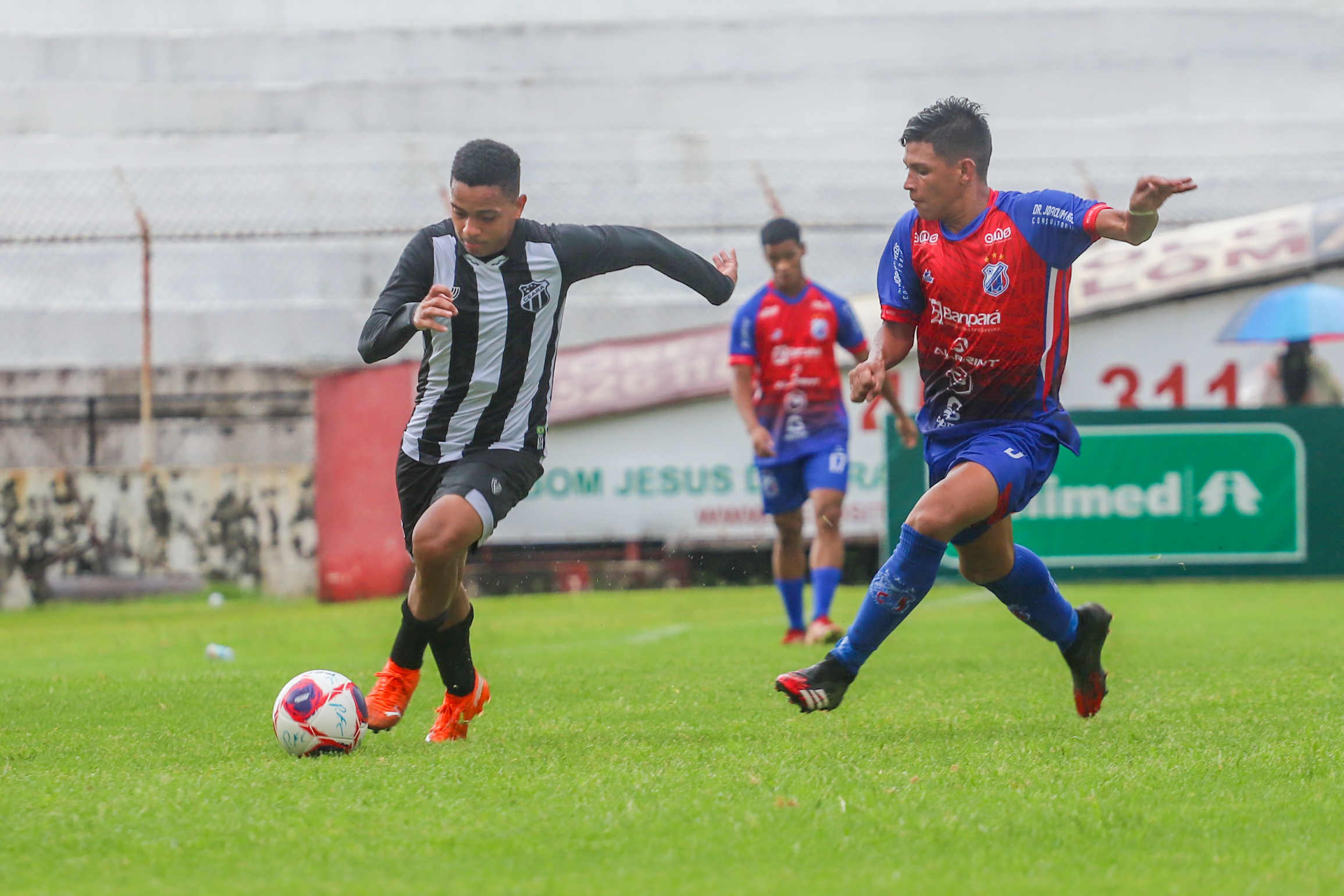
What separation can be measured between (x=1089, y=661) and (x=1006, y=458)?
2.80ft

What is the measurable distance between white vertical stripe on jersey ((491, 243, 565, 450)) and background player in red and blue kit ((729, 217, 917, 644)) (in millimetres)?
3585

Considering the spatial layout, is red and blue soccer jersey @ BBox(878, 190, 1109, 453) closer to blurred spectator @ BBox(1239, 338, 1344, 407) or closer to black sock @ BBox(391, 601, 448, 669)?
black sock @ BBox(391, 601, 448, 669)

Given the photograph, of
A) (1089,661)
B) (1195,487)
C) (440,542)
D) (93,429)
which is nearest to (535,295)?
(440,542)

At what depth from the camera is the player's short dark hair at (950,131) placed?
5320mm

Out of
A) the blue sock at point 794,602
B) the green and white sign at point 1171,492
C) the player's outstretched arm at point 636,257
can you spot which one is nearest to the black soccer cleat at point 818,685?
the player's outstretched arm at point 636,257

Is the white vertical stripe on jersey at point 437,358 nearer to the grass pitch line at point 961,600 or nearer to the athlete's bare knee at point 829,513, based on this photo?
the athlete's bare knee at point 829,513

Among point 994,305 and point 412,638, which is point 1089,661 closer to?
point 994,305

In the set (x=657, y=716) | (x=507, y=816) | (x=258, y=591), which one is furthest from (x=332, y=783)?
(x=258, y=591)

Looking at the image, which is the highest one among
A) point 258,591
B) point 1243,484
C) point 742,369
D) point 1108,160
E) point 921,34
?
point 921,34

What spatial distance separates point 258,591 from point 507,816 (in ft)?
34.2

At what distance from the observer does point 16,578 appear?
43.9ft

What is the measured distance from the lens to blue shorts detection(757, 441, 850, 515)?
352 inches

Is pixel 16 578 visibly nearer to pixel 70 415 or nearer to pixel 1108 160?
pixel 70 415

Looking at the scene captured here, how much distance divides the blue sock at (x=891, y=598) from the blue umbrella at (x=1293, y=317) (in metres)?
9.48
